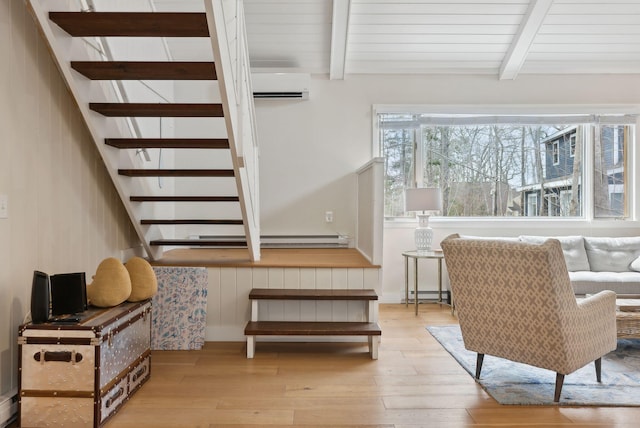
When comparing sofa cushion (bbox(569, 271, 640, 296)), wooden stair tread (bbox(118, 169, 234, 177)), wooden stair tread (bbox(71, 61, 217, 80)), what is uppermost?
wooden stair tread (bbox(71, 61, 217, 80))

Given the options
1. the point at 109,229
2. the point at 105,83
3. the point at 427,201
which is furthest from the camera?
the point at 427,201

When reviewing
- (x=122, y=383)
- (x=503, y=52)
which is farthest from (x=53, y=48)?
(x=503, y=52)

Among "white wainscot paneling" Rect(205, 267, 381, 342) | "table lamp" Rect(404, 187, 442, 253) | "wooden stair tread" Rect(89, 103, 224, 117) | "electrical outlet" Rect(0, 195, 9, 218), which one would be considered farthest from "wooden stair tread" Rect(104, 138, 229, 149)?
"table lamp" Rect(404, 187, 442, 253)

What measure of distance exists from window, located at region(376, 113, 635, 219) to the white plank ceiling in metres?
0.58

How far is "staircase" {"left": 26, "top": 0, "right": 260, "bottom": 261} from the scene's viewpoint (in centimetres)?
240

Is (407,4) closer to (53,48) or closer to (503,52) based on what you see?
(503,52)

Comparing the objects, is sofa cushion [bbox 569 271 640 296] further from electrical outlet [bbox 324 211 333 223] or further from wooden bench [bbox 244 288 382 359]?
electrical outlet [bbox 324 211 333 223]

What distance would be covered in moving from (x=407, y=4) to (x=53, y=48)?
3.02 m

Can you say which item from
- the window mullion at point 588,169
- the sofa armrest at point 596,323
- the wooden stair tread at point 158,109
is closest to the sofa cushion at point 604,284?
the window mullion at point 588,169

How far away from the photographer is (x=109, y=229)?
11.3 feet

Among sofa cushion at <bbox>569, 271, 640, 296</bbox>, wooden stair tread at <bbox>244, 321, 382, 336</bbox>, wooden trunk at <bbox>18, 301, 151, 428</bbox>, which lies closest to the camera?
wooden trunk at <bbox>18, 301, 151, 428</bbox>

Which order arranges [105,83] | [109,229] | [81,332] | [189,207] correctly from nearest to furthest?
[81,332] → [105,83] → [109,229] → [189,207]

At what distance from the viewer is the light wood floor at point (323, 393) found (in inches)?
90.0

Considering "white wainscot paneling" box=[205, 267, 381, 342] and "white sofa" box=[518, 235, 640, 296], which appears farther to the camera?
"white sofa" box=[518, 235, 640, 296]
